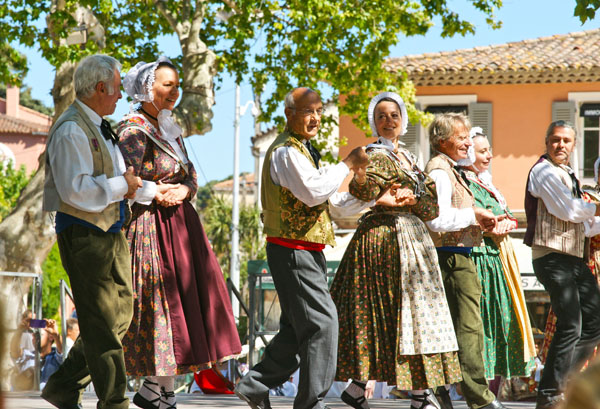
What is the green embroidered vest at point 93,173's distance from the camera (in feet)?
12.4

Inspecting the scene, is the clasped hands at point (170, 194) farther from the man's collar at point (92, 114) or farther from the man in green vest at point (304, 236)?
the man's collar at point (92, 114)

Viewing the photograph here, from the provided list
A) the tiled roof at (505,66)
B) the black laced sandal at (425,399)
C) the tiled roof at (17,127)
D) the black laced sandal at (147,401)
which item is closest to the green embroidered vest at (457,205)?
the black laced sandal at (425,399)

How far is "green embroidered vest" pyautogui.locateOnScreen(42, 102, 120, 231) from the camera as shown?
3.79 meters

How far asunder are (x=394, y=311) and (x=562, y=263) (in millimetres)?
1329

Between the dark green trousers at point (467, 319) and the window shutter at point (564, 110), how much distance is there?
65.4 feet

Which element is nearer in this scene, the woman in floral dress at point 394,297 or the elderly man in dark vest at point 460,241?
the woman in floral dress at point 394,297

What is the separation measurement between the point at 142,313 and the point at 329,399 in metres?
2.52

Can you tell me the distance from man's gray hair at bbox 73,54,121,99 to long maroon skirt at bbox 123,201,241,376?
0.72 m

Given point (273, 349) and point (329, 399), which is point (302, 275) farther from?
point (329, 399)

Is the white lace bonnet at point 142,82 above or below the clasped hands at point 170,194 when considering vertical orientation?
above

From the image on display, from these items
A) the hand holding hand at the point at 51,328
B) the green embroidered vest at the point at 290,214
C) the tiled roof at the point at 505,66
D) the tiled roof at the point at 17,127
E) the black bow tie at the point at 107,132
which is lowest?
the hand holding hand at the point at 51,328

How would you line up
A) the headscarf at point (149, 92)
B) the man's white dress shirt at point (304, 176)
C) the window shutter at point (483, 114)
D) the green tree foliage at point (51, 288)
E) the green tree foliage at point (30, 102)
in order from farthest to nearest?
the green tree foliage at point (30, 102)
the green tree foliage at point (51, 288)
the window shutter at point (483, 114)
the headscarf at point (149, 92)
the man's white dress shirt at point (304, 176)

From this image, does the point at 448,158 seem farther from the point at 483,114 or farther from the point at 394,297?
the point at 483,114

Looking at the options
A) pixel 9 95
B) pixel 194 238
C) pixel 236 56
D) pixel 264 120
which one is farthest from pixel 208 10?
pixel 9 95
